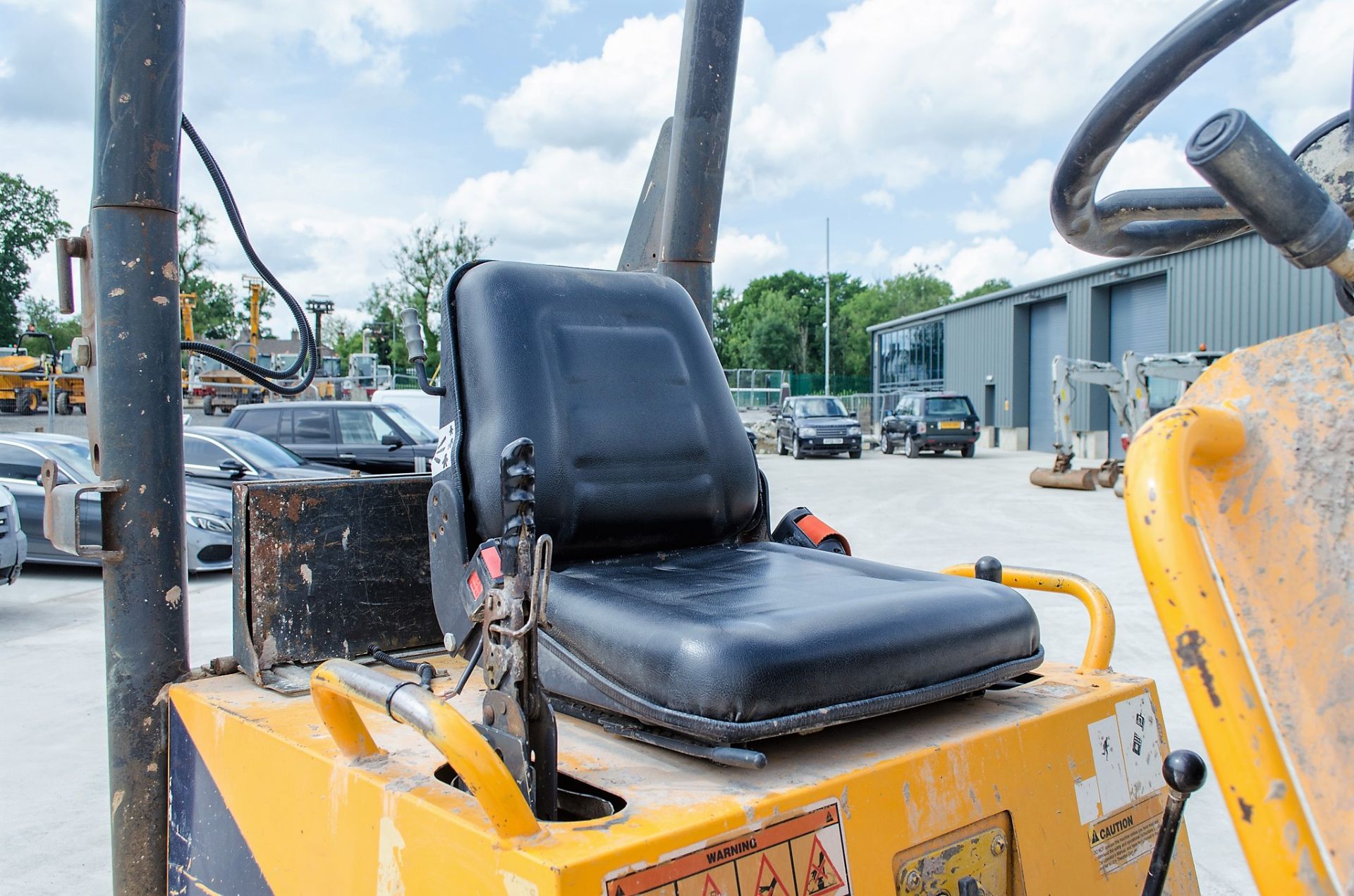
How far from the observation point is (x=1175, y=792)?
1.20 metres

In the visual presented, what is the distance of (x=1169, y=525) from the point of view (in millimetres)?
792

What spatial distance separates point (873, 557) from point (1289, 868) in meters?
8.38

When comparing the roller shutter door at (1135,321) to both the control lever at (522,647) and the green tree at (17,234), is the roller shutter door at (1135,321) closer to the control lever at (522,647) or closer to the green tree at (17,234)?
the control lever at (522,647)

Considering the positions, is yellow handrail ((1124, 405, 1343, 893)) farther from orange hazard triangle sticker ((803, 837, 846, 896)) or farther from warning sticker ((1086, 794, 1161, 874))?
warning sticker ((1086, 794, 1161, 874))

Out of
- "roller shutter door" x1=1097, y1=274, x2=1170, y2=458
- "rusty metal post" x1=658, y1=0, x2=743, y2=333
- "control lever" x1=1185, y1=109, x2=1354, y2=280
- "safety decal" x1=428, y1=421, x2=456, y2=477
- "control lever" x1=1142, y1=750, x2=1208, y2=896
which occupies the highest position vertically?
"roller shutter door" x1=1097, y1=274, x2=1170, y2=458

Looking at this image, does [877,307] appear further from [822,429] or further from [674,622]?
[674,622]

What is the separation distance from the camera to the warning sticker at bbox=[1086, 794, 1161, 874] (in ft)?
5.97

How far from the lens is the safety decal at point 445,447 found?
7.20 ft

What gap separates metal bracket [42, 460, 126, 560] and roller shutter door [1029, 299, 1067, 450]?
93.2ft

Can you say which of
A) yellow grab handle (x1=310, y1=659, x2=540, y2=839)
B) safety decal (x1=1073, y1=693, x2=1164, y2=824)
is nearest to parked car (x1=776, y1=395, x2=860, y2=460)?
safety decal (x1=1073, y1=693, x2=1164, y2=824)

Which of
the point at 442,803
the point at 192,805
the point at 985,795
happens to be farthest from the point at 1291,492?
the point at 192,805

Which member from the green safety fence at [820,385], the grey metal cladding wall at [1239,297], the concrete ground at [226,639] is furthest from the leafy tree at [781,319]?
the concrete ground at [226,639]

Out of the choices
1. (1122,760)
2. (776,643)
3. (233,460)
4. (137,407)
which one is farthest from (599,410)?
(233,460)

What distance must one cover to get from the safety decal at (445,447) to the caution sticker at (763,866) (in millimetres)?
1092
